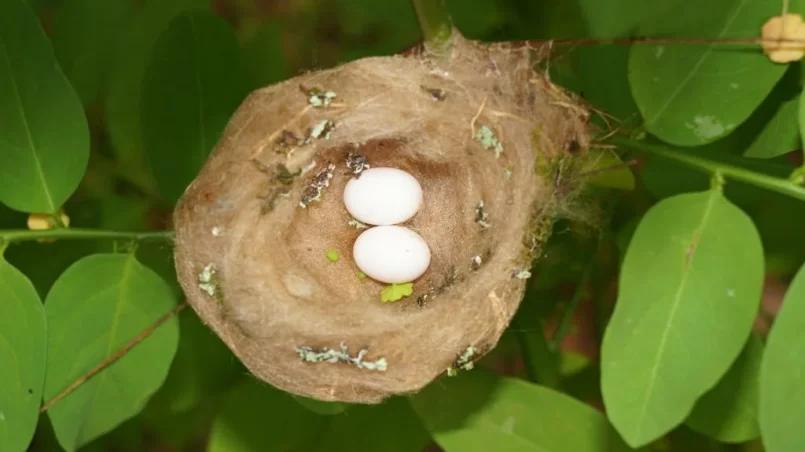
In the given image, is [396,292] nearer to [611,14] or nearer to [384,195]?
[384,195]

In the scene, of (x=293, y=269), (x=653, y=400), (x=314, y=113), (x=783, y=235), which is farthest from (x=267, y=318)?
(x=783, y=235)

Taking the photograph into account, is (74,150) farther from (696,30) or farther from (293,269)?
(696,30)

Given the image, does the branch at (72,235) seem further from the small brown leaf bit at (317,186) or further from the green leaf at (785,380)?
the green leaf at (785,380)

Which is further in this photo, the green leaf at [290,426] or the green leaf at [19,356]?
the green leaf at [290,426]

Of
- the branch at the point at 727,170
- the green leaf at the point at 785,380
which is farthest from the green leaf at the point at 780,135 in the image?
the green leaf at the point at 785,380

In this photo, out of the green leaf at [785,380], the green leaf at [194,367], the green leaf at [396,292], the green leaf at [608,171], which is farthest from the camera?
the green leaf at [194,367]

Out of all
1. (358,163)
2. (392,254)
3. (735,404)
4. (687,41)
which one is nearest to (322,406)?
(392,254)

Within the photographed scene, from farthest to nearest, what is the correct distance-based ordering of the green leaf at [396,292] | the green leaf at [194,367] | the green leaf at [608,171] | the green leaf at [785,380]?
the green leaf at [194,367], the green leaf at [396,292], the green leaf at [608,171], the green leaf at [785,380]

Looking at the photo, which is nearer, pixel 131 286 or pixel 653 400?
pixel 653 400
